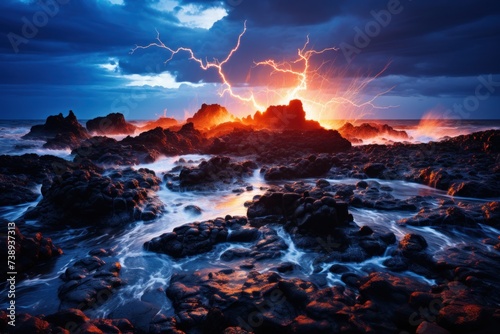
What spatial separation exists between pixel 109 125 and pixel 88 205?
5308 centimetres

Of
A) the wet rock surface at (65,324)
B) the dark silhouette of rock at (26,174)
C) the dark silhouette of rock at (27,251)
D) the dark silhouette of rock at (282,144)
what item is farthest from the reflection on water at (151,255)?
the dark silhouette of rock at (282,144)

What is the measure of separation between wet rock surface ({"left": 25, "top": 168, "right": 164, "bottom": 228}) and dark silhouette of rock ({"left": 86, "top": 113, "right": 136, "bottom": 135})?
1933 inches

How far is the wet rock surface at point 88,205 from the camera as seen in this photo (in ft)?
43.1

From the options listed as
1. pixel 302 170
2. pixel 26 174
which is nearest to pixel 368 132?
pixel 302 170

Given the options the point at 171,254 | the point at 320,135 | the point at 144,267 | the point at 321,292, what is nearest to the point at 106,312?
the point at 144,267

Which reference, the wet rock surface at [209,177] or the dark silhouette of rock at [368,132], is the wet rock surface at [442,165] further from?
the dark silhouette of rock at [368,132]

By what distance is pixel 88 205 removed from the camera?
43.4ft

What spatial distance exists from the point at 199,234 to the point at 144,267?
2306 mm

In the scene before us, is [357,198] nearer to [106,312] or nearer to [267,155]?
[106,312]

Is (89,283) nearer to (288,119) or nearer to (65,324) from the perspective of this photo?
(65,324)

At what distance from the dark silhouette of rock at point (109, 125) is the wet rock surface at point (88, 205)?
161 ft

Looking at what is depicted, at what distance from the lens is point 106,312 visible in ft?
22.5

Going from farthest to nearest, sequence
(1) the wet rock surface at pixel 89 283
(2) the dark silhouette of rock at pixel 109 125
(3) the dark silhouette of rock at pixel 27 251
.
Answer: (2) the dark silhouette of rock at pixel 109 125
(3) the dark silhouette of rock at pixel 27 251
(1) the wet rock surface at pixel 89 283

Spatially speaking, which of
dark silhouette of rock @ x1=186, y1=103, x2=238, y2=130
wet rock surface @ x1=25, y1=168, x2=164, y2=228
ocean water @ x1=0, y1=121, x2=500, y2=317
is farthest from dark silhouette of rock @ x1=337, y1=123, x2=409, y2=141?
wet rock surface @ x1=25, y1=168, x2=164, y2=228
